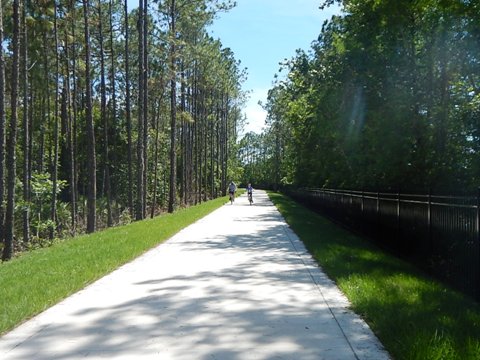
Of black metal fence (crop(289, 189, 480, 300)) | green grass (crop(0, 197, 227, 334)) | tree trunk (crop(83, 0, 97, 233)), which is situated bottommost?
green grass (crop(0, 197, 227, 334))

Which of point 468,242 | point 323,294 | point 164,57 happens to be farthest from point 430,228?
point 164,57

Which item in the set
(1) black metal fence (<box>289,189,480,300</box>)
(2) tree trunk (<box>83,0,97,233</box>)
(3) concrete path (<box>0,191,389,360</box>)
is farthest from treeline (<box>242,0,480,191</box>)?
(2) tree trunk (<box>83,0,97,233</box>)

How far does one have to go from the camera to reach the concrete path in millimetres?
5184

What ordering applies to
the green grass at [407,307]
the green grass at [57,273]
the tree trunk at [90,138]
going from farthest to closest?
1. the tree trunk at [90,138]
2. the green grass at [57,273]
3. the green grass at [407,307]

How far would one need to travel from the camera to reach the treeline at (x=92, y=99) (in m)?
24.2

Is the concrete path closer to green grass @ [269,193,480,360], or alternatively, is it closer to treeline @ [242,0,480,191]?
green grass @ [269,193,480,360]

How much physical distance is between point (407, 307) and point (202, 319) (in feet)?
8.56

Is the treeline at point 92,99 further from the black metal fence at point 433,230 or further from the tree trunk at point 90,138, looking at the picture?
the black metal fence at point 433,230

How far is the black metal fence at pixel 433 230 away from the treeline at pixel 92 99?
1169 centimetres

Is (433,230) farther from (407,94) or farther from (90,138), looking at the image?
(90,138)

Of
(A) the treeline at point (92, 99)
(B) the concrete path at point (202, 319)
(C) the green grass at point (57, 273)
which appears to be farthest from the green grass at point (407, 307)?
(A) the treeline at point (92, 99)

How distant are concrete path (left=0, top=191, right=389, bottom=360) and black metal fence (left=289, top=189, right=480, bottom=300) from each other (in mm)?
2181

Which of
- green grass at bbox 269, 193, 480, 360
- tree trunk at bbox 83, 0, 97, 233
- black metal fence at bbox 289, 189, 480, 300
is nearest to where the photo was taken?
green grass at bbox 269, 193, 480, 360

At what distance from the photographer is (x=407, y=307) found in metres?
6.68
